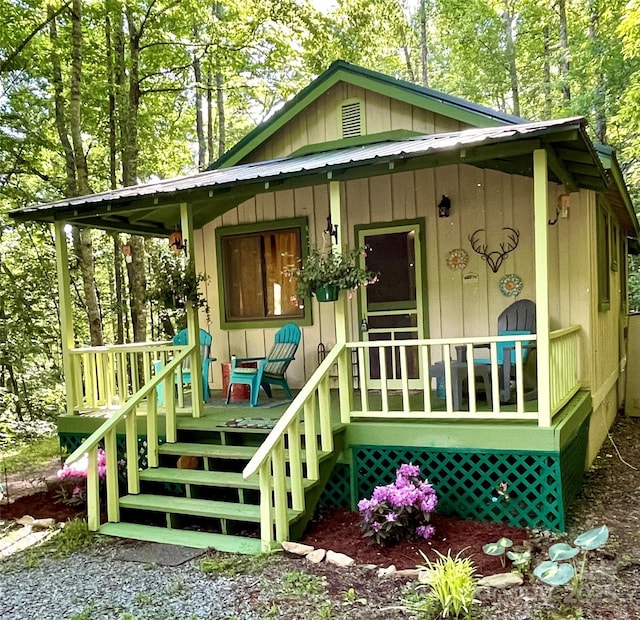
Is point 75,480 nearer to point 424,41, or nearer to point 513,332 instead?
point 513,332

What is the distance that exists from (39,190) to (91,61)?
2709 millimetres

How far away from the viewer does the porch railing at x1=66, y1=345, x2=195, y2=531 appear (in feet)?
14.7

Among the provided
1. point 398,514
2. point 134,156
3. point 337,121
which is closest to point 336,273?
point 398,514

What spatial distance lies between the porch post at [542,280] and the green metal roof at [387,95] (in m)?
2.24

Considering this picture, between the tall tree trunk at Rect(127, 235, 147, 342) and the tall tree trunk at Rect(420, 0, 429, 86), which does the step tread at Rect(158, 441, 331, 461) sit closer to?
the tall tree trunk at Rect(127, 235, 147, 342)

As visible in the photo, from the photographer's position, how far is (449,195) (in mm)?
6180

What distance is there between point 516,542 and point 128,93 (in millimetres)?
10274

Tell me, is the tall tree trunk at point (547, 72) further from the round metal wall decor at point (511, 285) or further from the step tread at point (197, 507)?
the step tread at point (197, 507)

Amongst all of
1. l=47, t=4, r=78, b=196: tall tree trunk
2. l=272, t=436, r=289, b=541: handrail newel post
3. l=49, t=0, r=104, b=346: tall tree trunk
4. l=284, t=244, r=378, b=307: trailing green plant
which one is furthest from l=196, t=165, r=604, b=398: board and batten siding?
l=47, t=4, r=78, b=196: tall tree trunk

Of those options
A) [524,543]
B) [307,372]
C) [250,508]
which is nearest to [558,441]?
[524,543]

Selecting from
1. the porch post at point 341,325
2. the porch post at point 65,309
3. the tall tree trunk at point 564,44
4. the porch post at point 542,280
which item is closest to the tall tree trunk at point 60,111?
the porch post at point 65,309

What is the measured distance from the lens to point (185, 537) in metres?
4.18

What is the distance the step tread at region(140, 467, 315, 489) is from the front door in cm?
237

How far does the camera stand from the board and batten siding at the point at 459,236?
5.60 metres
